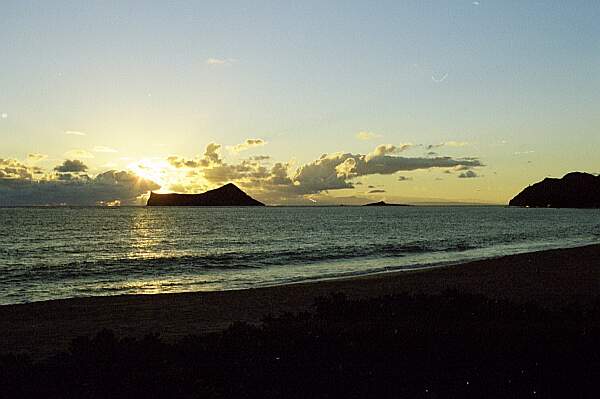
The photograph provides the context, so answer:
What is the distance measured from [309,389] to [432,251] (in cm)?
4640

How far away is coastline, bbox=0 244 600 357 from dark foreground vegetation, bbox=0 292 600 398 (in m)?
5.91

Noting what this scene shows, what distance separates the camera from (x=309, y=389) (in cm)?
712

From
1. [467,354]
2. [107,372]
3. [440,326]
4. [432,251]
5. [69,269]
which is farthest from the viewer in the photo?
[432,251]

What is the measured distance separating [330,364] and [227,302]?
13764mm

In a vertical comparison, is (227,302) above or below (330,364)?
below

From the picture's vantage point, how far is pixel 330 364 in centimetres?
775

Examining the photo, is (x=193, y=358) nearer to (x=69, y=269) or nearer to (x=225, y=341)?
(x=225, y=341)

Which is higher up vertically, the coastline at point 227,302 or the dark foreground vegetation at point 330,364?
the dark foreground vegetation at point 330,364

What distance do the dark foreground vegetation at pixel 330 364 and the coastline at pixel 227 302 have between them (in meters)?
5.91

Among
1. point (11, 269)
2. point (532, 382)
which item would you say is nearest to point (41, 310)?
point (532, 382)

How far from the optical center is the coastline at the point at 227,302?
1573 cm

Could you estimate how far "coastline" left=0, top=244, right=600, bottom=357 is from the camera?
1573cm

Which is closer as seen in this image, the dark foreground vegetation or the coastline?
the dark foreground vegetation

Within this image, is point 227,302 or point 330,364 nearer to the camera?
point 330,364
